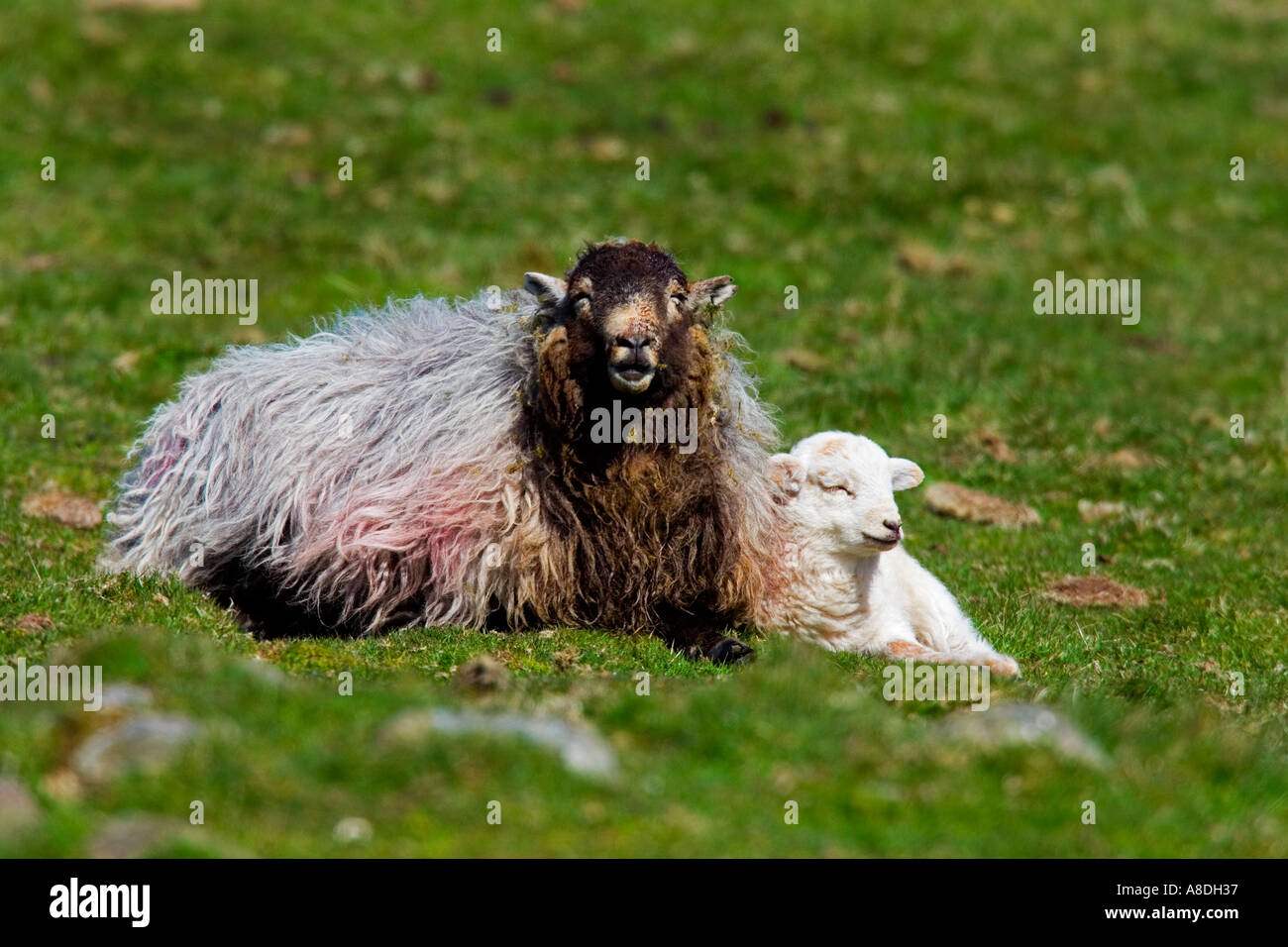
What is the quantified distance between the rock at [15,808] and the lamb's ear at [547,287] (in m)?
5.23

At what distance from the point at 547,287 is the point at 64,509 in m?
5.37

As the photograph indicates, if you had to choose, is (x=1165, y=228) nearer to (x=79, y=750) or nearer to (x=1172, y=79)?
(x=1172, y=79)

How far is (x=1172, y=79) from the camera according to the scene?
29.0 m

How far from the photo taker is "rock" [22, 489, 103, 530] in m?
14.3

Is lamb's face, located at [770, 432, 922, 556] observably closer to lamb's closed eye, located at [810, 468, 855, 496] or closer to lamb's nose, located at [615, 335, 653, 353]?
lamb's closed eye, located at [810, 468, 855, 496]

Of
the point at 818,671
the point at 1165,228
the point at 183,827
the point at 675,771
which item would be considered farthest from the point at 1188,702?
the point at 1165,228

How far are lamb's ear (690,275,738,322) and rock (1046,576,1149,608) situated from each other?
3.73 m

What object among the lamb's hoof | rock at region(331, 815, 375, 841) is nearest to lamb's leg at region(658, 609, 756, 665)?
the lamb's hoof

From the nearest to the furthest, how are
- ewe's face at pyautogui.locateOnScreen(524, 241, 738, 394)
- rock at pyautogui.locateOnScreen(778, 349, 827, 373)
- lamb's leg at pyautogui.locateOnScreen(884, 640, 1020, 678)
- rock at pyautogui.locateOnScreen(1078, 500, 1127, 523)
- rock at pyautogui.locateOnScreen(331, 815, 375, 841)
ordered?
rock at pyautogui.locateOnScreen(331, 815, 375, 841), lamb's leg at pyautogui.locateOnScreen(884, 640, 1020, 678), ewe's face at pyautogui.locateOnScreen(524, 241, 738, 394), rock at pyautogui.locateOnScreen(1078, 500, 1127, 523), rock at pyautogui.locateOnScreen(778, 349, 827, 373)

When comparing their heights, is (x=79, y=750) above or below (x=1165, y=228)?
below

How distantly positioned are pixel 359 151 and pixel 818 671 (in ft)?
55.4

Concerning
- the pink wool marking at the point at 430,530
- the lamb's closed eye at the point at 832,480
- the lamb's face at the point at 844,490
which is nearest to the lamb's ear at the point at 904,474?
the lamb's face at the point at 844,490

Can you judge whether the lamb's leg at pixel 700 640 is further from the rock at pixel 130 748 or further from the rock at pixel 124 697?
the rock at pixel 130 748

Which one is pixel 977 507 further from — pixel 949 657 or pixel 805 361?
pixel 949 657
